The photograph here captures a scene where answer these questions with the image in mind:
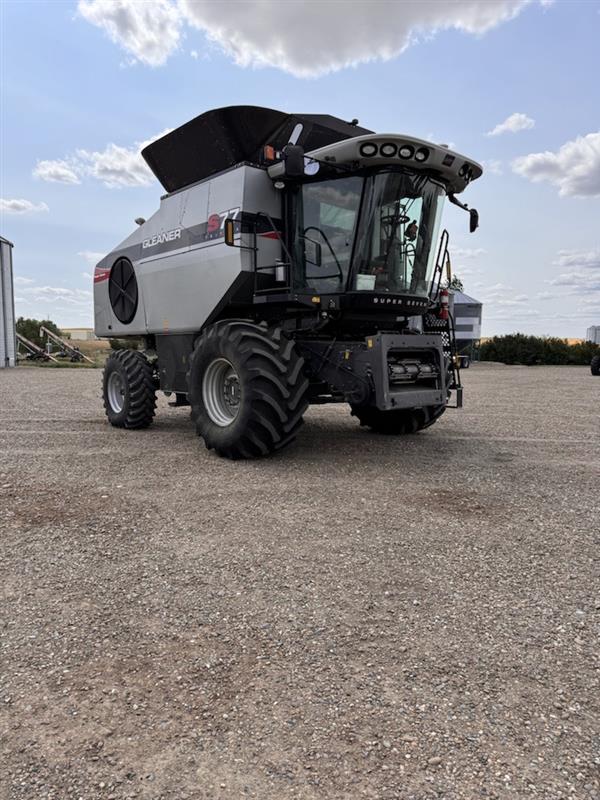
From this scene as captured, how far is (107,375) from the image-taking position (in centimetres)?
968

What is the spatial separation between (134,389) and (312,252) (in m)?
3.82

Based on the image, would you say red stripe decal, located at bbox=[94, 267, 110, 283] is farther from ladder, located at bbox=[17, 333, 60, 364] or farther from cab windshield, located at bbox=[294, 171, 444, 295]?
ladder, located at bbox=[17, 333, 60, 364]

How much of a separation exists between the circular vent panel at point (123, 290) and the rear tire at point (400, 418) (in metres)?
3.94

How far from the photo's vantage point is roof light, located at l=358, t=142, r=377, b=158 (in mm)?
6000

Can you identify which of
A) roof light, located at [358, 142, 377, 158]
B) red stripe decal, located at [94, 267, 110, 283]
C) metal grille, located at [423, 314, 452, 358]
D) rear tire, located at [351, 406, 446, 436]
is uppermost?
roof light, located at [358, 142, 377, 158]

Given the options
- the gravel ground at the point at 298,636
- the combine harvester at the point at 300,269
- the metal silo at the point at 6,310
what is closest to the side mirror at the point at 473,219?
the combine harvester at the point at 300,269

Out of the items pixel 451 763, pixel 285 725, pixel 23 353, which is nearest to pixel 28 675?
pixel 285 725

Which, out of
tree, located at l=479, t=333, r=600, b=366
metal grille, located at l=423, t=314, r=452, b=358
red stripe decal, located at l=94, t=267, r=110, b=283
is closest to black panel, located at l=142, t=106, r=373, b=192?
metal grille, located at l=423, t=314, r=452, b=358

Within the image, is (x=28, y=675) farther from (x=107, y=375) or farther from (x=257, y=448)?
(x=107, y=375)

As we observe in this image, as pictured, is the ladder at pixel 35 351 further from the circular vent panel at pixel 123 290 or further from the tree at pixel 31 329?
the circular vent panel at pixel 123 290

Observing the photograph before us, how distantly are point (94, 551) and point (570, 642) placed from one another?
2829 mm

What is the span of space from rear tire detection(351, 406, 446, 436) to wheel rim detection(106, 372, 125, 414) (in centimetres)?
388

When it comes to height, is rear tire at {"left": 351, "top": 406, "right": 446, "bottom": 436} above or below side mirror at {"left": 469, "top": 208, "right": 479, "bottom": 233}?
below

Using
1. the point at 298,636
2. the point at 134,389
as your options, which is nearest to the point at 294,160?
the point at 134,389
